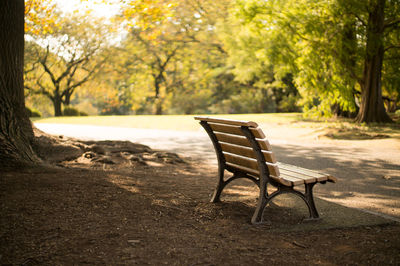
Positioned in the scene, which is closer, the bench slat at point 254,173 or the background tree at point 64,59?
the bench slat at point 254,173

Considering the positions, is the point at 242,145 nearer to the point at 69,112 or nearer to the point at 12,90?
the point at 12,90

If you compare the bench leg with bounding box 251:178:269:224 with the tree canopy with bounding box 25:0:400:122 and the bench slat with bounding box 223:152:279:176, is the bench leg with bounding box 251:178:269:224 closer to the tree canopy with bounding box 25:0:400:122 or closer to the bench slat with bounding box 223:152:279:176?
the bench slat with bounding box 223:152:279:176

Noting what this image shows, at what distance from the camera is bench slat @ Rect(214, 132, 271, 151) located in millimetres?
3821

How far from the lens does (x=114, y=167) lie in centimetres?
708

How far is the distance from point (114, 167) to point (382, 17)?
14398 millimetres

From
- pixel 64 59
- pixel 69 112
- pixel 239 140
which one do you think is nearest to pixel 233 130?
pixel 239 140

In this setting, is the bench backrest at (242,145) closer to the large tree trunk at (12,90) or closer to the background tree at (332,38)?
the large tree trunk at (12,90)

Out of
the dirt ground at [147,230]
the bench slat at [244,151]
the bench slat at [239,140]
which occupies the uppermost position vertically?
the bench slat at [239,140]

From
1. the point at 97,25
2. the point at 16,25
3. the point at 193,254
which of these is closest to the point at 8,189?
the point at 193,254

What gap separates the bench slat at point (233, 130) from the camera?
3793mm

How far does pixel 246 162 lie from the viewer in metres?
4.36

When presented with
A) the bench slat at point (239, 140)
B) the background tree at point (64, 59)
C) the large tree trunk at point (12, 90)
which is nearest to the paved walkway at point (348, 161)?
the bench slat at point (239, 140)

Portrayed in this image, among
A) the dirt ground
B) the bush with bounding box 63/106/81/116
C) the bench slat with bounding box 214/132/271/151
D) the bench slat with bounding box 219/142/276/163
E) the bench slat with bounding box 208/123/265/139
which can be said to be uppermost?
the bush with bounding box 63/106/81/116

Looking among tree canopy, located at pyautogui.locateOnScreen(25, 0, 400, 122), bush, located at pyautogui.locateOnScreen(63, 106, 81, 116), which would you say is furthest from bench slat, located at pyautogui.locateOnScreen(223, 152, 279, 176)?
bush, located at pyautogui.locateOnScreen(63, 106, 81, 116)
